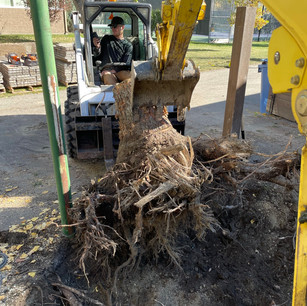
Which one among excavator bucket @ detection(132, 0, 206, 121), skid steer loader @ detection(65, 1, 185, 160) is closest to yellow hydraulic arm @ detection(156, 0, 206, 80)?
excavator bucket @ detection(132, 0, 206, 121)

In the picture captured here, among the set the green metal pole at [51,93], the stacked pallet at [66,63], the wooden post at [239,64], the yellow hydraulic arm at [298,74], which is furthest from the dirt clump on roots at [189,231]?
the stacked pallet at [66,63]

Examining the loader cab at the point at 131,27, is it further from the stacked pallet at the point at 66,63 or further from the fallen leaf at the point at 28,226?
the stacked pallet at the point at 66,63

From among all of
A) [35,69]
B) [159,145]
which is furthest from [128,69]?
[35,69]

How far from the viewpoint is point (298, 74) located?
4.06 feet

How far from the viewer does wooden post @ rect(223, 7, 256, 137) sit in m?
3.86

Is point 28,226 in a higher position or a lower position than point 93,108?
lower

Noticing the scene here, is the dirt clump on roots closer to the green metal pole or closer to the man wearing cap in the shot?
the green metal pole

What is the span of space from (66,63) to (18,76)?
5.12ft

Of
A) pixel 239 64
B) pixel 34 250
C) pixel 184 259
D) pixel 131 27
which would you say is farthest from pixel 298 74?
pixel 131 27

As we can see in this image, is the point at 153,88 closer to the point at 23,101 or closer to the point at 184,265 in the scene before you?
the point at 184,265

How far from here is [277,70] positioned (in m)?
1.37

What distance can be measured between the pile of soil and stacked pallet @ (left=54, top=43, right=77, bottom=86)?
7.11 meters

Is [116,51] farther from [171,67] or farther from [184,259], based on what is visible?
[184,259]

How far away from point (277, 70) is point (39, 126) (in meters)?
6.30
